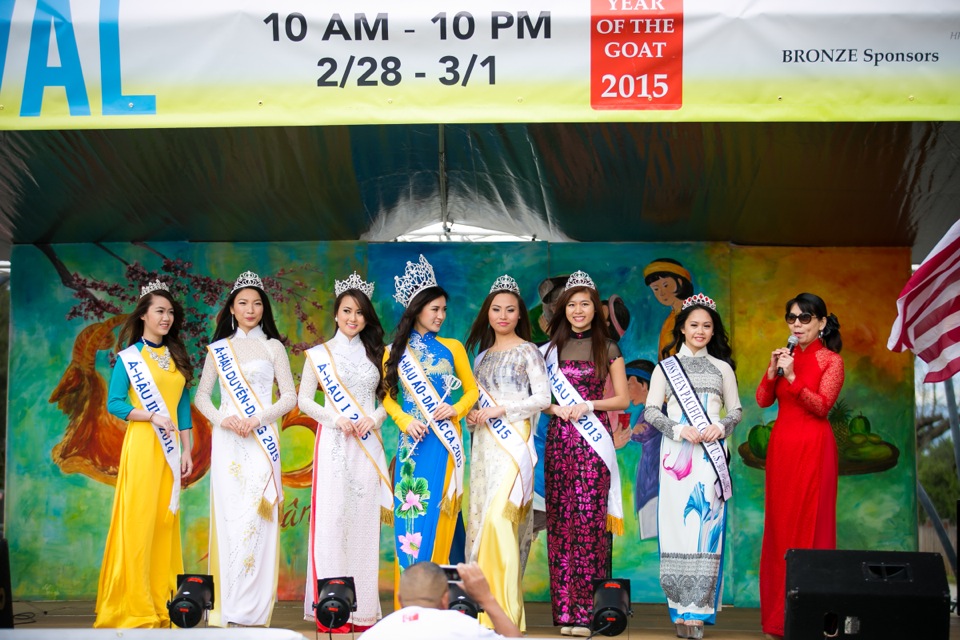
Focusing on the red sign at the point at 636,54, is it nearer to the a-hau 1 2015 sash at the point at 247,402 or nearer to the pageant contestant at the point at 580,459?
the pageant contestant at the point at 580,459

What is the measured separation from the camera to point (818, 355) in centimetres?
610

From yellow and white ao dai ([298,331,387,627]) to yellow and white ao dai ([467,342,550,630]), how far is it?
511 mm

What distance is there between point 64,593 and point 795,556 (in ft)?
15.8

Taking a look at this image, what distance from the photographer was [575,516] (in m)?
5.99

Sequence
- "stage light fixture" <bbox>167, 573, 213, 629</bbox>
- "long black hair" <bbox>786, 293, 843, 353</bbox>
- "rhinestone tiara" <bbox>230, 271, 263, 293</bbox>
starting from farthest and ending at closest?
"rhinestone tiara" <bbox>230, 271, 263, 293</bbox> < "long black hair" <bbox>786, 293, 843, 353</bbox> < "stage light fixture" <bbox>167, 573, 213, 629</bbox>

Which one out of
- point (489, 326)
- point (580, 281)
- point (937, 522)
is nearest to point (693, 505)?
point (580, 281)

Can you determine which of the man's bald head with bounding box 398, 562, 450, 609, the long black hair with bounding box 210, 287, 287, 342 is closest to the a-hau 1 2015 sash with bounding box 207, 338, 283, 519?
the long black hair with bounding box 210, 287, 287, 342

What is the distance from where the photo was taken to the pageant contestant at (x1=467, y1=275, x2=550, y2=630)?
19.1 ft

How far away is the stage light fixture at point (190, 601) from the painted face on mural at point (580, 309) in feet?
7.23

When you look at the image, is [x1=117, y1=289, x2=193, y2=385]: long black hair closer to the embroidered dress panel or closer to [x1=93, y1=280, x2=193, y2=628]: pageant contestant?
[x1=93, y1=280, x2=193, y2=628]: pageant contestant

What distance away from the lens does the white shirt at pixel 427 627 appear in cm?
343

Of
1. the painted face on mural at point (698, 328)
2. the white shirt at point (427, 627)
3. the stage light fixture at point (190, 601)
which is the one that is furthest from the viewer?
the painted face on mural at point (698, 328)

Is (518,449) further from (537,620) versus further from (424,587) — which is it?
(424,587)

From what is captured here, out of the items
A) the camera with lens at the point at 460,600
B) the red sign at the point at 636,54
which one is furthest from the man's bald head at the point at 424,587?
the red sign at the point at 636,54
